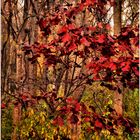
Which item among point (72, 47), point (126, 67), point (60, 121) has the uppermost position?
point (72, 47)

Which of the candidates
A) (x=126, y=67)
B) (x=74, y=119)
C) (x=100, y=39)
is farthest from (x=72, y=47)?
(x=74, y=119)

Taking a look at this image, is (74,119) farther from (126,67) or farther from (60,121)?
(126,67)

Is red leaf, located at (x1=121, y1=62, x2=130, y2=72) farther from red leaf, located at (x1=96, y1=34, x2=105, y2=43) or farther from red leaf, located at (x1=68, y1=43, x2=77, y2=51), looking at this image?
red leaf, located at (x1=68, y1=43, x2=77, y2=51)

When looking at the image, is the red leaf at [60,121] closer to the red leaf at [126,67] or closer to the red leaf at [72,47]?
the red leaf at [72,47]

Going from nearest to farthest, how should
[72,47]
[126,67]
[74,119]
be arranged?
1. [126,67]
2. [72,47]
3. [74,119]

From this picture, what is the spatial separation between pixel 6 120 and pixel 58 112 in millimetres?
4901

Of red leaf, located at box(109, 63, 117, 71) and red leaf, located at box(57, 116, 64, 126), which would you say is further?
red leaf, located at box(57, 116, 64, 126)

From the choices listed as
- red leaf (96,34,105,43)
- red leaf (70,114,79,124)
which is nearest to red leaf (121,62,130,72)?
red leaf (96,34,105,43)

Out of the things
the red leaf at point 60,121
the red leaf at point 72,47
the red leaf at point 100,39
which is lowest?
the red leaf at point 60,121

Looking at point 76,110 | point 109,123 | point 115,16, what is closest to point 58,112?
point 76,110

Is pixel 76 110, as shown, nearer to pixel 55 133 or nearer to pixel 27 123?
pixel 55 133

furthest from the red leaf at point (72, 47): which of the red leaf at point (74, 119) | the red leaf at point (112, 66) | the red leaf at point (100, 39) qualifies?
the red leaf at point (74, 119)

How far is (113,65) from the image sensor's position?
2941mm

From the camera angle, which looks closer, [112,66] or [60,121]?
[112,66]
